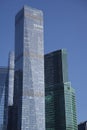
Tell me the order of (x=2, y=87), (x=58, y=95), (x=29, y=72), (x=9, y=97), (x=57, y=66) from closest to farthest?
(x=29, y=72) → (x=58, y=95) → (x=57, y=66) → (x=2, y=87) → (x=9, y=97)

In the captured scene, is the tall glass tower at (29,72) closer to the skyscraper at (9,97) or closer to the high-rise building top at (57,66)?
the skyscraper at (9,97)

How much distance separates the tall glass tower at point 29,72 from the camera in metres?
141

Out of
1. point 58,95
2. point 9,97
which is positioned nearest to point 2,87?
point 9,97

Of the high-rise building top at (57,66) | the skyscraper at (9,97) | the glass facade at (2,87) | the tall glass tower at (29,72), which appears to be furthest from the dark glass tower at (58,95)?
the glass facade at (2,87)

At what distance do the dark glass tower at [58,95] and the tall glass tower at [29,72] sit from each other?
5.29 metres

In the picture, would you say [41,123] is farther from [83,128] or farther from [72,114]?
[83,128]

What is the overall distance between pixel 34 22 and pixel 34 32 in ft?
12.9

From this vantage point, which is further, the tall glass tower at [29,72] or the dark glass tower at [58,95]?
the dark glass tower at [58,95]

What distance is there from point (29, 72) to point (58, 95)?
13.6m

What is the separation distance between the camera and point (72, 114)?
148 m

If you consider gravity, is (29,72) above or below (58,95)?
above

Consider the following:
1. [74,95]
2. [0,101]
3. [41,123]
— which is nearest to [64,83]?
[74,95]

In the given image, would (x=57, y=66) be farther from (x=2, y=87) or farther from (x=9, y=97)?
(x=2, y=87)

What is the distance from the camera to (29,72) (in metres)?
146
